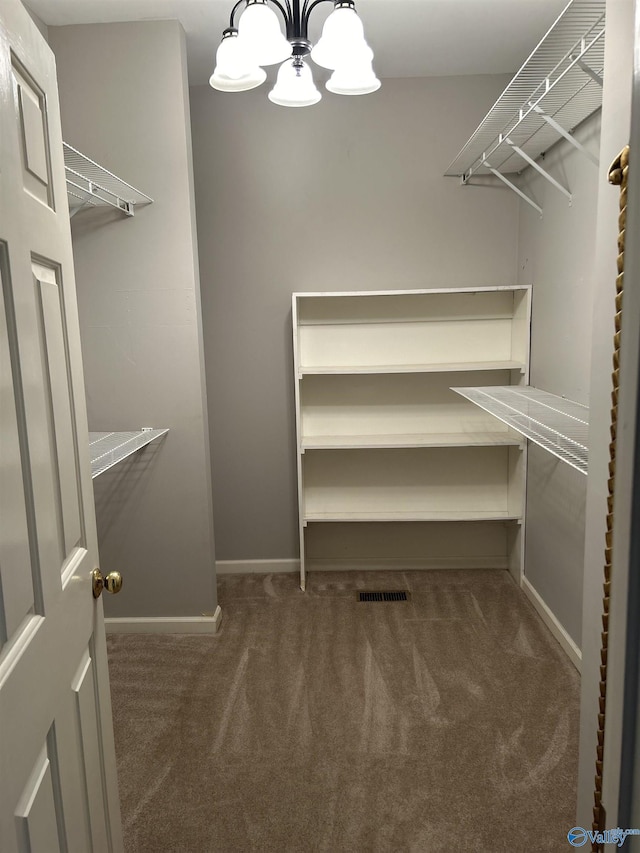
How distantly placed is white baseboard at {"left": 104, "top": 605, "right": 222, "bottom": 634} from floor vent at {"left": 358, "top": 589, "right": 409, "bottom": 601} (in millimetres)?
799

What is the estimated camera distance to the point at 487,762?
2.08m

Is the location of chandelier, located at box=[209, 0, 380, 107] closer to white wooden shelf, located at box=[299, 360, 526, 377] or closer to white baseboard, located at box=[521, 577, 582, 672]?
white wooden shelf, located at box=[299, 360, 526, 377]

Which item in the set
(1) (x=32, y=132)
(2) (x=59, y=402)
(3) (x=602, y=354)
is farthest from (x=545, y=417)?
(1) (x=32, y=132)

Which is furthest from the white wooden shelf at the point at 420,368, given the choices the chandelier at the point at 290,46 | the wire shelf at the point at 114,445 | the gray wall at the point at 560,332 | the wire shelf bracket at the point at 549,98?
the chandelier at the point at 290,46

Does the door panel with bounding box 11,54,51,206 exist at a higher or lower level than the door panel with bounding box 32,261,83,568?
higher

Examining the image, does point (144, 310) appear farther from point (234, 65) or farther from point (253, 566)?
point (253, 566)

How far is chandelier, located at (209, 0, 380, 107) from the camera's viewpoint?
1.81 metres

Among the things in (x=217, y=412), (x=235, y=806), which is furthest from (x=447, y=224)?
(x=235, y=806)

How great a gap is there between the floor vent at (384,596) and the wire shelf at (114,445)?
1383 mm

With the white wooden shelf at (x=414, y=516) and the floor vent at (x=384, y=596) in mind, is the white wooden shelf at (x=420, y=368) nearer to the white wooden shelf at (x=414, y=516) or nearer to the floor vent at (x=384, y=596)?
the white wooden shelf at (x=414, y=516)

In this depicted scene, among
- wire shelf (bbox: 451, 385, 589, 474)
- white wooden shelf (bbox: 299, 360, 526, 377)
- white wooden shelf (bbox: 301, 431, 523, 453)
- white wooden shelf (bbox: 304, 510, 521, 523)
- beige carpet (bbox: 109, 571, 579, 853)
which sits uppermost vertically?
white wooden shelf (bbox: 299, 360, 526, 377)

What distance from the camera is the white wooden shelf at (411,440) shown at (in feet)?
10.9

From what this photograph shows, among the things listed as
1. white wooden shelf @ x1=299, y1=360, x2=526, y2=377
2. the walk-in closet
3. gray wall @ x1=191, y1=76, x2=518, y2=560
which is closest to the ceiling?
the walk-in closet

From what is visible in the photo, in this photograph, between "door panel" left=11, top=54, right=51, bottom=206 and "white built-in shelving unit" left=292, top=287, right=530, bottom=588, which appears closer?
"door panel" left=11, top=54, right=51, bottom=206
